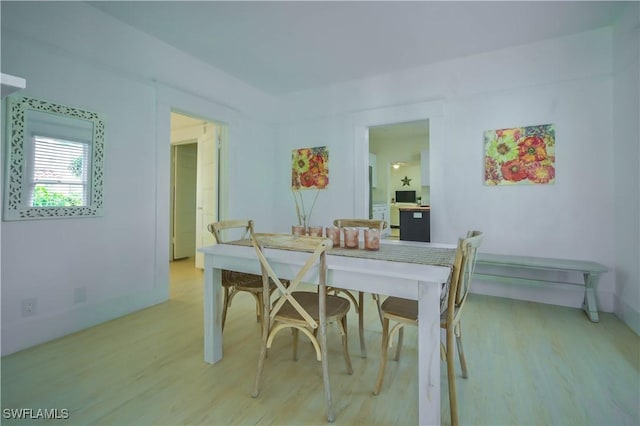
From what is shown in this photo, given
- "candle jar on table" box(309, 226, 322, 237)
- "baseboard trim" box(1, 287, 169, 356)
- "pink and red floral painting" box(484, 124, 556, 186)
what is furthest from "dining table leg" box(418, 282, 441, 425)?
"baseboard trim" box(1, 287, 169, 356)

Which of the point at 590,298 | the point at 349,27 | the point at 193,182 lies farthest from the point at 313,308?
the point at 193,182

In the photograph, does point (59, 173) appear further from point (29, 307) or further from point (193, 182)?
Result: point (193, 182)

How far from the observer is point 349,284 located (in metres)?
1.58

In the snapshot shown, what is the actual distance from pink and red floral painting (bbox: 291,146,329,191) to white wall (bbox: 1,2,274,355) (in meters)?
1.33

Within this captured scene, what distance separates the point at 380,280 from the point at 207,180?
3532mm

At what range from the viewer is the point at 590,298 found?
9.15ft

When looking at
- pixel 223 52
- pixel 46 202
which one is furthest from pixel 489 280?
pixel 46 202

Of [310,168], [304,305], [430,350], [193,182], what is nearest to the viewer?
[430,350]

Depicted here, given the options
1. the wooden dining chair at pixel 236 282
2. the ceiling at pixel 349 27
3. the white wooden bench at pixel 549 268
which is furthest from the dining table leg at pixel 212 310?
the white wooden bench at pixel 549 268

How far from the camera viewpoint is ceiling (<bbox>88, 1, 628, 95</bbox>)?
2609 millimetres

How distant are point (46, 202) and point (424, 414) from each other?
9.70 ft

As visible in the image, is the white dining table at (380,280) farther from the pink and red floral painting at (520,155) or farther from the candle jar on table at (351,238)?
the pink and red floral painting at (520,155)

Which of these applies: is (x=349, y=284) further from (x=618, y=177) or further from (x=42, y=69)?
(x=618, y=177)

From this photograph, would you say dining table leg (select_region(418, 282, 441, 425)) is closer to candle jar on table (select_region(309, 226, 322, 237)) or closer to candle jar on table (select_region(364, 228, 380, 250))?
candle jar on table (select_region(364, 228, 380, 250))
